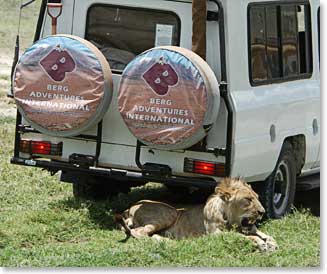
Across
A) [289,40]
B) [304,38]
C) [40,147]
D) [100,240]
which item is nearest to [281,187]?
[289,40]

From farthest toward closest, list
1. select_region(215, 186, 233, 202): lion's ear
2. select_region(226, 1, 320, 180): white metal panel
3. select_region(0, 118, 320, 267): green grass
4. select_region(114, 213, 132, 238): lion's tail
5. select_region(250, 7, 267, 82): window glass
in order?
select_region(250, 7, 267, 82): window glass
select_region(226, 1, 320, 180): white metal panel
select_region(114, 213, 132, 238): lion's tail
select_region(215, 186, 233, 202): lion's ear
select_region(0, 118, 320, 267): green grass

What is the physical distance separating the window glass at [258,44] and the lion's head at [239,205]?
0.94 meters

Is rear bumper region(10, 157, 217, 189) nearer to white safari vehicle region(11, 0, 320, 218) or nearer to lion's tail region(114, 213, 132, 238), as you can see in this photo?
white safari vehicle region(11, 0, 320, 218)

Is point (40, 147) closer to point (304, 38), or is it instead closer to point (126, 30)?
point (126, 30)

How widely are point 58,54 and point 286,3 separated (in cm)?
209

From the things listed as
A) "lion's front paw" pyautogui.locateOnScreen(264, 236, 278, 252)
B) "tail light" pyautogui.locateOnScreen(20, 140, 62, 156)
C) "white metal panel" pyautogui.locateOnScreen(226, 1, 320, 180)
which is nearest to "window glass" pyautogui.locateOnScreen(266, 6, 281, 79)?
"white metal panel" pyautogui.locateOnScreen(226, 1, 320, 180)

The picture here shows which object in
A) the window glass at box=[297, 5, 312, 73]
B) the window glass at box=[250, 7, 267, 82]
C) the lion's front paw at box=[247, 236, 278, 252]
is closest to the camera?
the lion's front paw at box=[247, 236, 278, 252]

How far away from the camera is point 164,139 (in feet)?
22.6

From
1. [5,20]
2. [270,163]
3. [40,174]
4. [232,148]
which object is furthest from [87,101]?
[5,20]

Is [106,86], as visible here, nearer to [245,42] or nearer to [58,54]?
[58,54]

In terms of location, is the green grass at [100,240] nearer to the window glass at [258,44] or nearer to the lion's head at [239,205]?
the lion's head at [239,205]

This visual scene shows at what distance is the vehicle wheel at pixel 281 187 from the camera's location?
25.2 ft

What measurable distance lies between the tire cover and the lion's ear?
1027 millimetres

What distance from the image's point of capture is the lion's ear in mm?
6848
